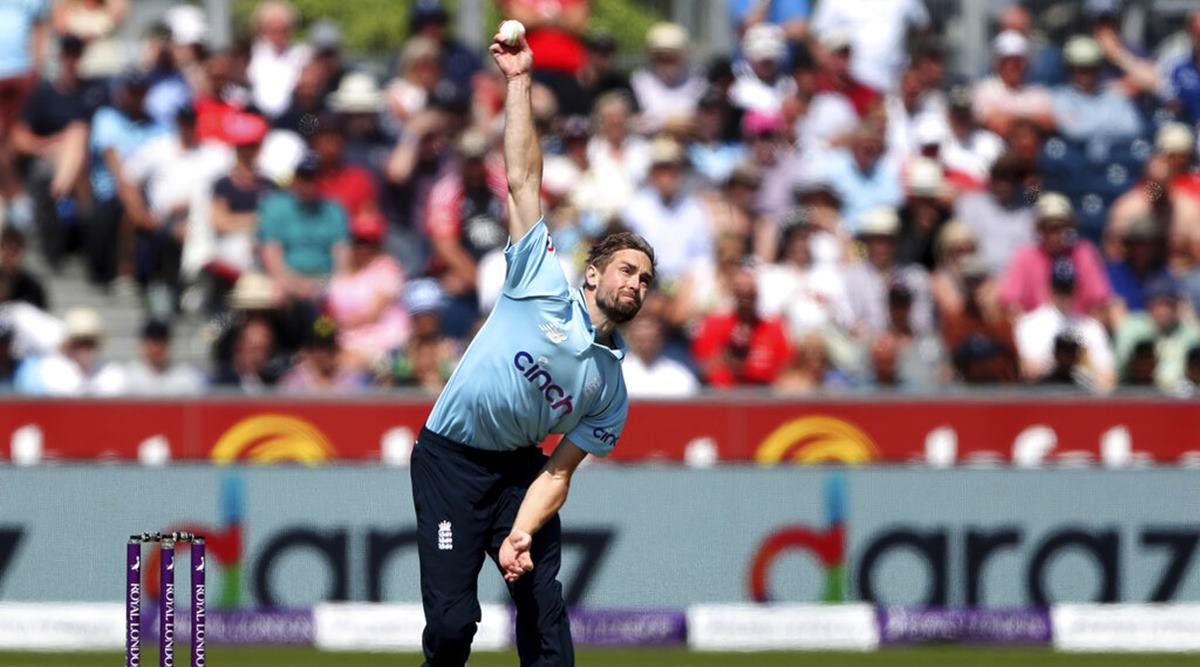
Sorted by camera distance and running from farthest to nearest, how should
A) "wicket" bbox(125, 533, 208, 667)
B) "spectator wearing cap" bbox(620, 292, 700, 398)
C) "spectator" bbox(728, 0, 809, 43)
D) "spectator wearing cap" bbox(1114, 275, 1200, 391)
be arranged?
"spectator" bbox(728, 0, 809, 43)
"spectator wearing cap" bbox(1114, 275, 1200, 391)
"spectator wearing cap" bbox(620, 292, 700, 398)
"wicket" bbox(125, 533, 208, 667)

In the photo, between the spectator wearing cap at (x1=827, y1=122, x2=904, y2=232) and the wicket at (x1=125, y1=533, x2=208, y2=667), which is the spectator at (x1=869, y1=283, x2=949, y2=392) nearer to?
the spectator wearing cap at (x1=827, y1=122, x2=904, y2=232)

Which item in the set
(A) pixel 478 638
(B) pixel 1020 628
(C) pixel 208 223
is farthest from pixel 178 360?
(B) pixel 1020 628

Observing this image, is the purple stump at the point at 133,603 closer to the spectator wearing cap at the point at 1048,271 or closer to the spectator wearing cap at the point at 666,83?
the spectator wearing cap at the point at 1048,271

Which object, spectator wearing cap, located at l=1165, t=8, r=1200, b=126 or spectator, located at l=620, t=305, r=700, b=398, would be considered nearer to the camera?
spectator, located at l=620, t=305, r=700, b=398

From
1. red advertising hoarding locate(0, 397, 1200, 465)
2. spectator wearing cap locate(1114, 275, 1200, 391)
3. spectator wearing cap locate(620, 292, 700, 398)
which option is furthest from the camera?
spectator wearing cap locate(1114, 275, 1200, 391)

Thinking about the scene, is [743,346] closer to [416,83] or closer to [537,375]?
[416,83]

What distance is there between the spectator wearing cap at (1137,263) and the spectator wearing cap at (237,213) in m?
5.82

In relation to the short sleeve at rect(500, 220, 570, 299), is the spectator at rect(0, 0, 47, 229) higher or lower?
higher

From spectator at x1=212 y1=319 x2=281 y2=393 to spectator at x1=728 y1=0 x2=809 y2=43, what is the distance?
512 centimetres

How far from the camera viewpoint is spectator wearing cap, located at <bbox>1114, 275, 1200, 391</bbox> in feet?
44.7

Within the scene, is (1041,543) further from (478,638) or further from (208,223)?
(208,223)

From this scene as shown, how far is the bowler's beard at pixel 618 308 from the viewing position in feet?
22.7

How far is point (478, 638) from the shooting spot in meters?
11.6

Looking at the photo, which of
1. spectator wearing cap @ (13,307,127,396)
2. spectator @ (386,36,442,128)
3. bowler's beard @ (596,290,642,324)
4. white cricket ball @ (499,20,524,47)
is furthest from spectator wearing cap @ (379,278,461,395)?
white cricket ball @ (499,20,524,47)
